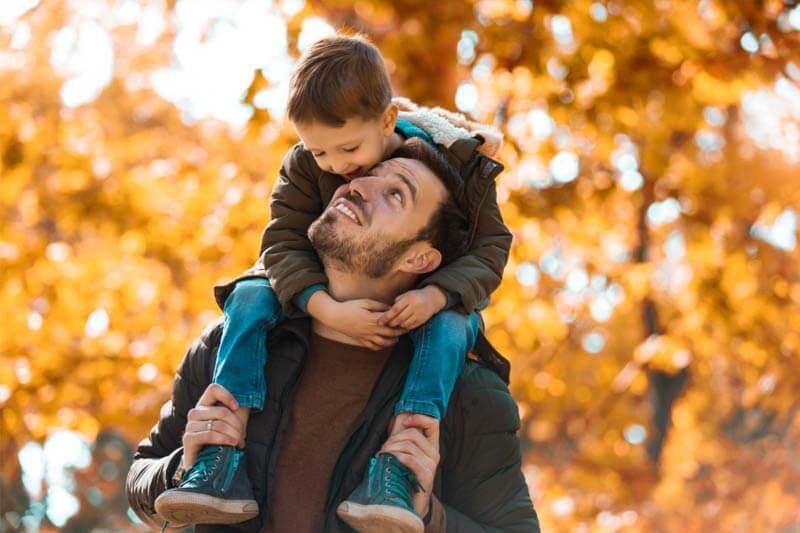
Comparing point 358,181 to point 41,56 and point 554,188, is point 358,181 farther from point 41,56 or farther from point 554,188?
point 41,56

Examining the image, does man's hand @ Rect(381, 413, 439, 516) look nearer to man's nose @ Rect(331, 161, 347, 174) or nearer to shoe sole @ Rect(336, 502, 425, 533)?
shoe sole @ Rect(336, 502, 425, 533)

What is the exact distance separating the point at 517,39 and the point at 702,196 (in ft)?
6.67

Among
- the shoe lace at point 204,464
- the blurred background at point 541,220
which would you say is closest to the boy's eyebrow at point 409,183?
the shoe lace at point 204,464

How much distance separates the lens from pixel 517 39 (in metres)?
6.68

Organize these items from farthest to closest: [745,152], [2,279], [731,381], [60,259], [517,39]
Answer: [731,381], [745,152], [60,259], [2,279], [517,39]

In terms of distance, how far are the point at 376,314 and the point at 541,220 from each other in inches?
181

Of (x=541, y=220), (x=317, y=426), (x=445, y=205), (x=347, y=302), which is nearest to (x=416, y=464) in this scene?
(x=317, y=426)

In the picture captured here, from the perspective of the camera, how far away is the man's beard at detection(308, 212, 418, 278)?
2.75 metres

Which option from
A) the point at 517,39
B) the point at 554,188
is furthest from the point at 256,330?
the point at 554,188

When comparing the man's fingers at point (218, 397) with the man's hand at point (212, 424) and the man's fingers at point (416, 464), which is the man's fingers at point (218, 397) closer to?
the man's hand at point (212, 424)

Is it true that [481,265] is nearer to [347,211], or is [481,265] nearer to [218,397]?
[347,211]

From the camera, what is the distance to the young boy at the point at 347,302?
2615mm

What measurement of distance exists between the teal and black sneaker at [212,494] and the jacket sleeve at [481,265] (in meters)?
0.58

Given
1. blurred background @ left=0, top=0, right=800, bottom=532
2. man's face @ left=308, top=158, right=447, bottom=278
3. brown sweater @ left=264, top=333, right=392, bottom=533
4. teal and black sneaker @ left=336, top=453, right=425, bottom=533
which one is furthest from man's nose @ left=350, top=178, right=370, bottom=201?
blurred background @ left=0, top=0, right=800, bottom=532
